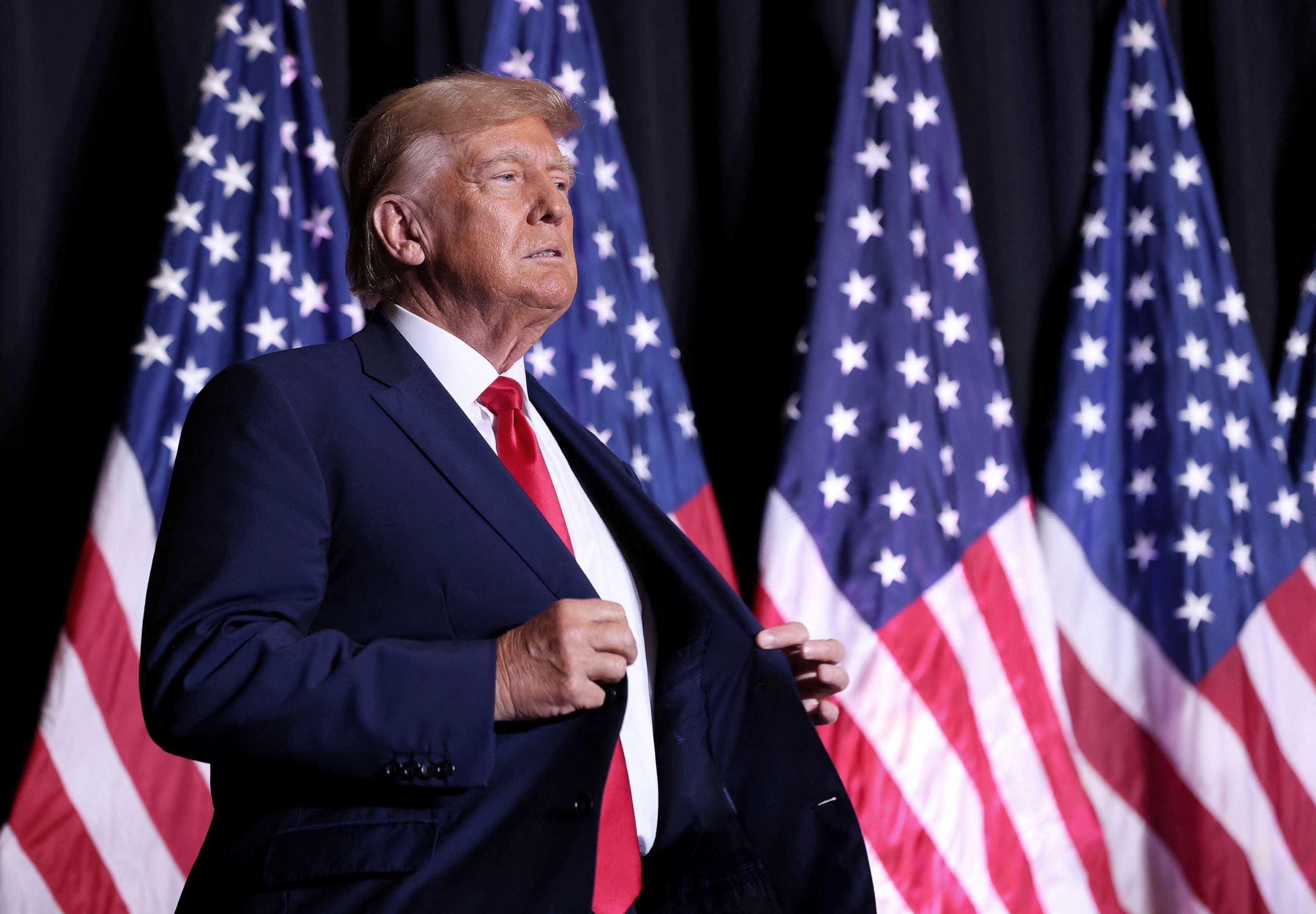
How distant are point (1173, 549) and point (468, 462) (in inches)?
87.5

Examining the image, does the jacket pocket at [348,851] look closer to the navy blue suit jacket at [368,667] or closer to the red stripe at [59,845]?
the navy blue suit jacket at [368,667]

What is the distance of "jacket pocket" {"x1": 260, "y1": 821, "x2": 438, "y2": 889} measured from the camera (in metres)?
1.10

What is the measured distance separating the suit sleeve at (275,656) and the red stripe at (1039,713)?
1898 millimetres

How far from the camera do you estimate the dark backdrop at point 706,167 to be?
9.03 feet

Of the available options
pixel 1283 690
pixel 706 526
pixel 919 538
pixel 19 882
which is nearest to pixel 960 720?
pixel 919 538

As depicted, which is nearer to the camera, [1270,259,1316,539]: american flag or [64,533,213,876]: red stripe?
[64,533,213,876]: red stripe

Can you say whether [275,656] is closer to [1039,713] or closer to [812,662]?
[812,662]

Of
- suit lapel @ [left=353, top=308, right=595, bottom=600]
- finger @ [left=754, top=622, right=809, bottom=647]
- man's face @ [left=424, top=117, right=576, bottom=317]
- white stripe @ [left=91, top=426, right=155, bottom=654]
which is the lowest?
white stripe @ [left=91, top=426, right=155, bottom=654]

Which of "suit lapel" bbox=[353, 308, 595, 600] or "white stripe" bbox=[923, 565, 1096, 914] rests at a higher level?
"suit lapel" bbox=[353, 308, 595, 600]

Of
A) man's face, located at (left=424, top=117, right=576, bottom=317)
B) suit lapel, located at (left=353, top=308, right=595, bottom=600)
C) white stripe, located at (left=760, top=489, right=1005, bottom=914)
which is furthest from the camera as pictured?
white stripe, located at (left=760, top=489, right=1005, bottom=914)

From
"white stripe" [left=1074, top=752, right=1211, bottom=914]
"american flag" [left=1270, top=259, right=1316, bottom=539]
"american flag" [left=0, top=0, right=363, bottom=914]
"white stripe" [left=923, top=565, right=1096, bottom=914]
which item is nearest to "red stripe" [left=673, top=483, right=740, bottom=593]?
"white stripe" [left=923, top=565, right=1096, bottom=914]

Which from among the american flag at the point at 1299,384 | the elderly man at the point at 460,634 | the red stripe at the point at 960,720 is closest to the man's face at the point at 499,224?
the elderly man at the point at 460,634

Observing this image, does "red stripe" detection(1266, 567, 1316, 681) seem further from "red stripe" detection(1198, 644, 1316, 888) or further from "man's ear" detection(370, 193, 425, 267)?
"man's ear" detection(370, 193, 425, 267)

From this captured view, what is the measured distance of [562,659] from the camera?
42.4 inches
